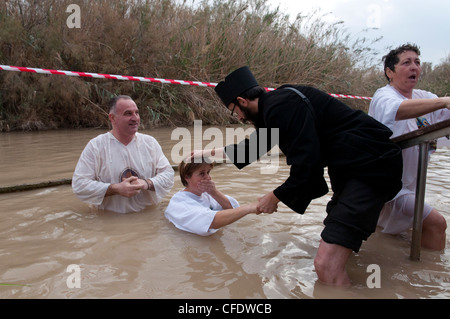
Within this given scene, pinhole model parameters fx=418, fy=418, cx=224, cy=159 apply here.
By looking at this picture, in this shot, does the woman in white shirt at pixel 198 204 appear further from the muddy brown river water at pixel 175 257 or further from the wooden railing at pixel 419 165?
the wooden railing at pixel 419 165

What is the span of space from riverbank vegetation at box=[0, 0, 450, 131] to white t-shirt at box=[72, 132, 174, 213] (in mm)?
5479

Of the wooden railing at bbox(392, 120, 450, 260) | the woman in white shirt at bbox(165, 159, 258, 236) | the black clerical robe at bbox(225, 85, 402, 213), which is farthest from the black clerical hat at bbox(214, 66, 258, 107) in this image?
the wooden railing at bbox(392, 120, 450, 260)

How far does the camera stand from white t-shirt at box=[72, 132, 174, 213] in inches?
158

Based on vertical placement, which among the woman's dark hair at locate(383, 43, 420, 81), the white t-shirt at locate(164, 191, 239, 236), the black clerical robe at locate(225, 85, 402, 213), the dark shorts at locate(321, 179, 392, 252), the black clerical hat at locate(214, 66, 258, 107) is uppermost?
the woman's dark hair at locate(383, 43, 420, 81)

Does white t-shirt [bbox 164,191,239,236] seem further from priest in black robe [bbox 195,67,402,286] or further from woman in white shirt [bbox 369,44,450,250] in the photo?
woman in white shirt [bbox 369,44,450,250]

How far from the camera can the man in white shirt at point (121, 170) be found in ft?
13.2

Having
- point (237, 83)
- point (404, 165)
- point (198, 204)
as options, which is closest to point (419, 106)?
point (404, 165)

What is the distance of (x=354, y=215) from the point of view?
9.07ft

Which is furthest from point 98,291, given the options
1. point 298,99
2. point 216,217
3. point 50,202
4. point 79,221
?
point 50,202

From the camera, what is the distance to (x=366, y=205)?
9.13ft

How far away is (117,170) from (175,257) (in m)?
1.39

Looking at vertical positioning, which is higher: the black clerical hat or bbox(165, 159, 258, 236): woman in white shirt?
the black clerical hat

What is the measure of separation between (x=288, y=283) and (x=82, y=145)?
19.1 feet

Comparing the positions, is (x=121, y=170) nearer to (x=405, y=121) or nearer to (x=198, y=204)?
(x=198, y=204)
